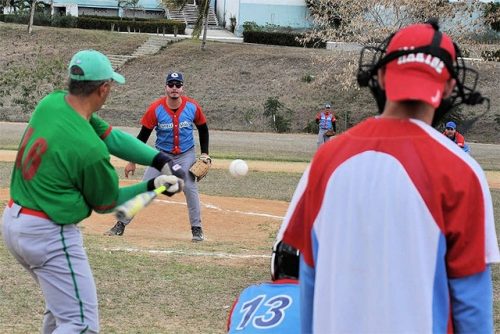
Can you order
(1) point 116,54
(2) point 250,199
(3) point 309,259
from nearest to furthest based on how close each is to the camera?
1. (3) point 309,259
2. (2) point 250,199
3. (1) point 116,54

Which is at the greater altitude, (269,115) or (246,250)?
(246,250)

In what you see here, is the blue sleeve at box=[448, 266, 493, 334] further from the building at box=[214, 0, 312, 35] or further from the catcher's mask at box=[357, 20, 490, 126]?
the building at box=[214, 0, 312, 35]

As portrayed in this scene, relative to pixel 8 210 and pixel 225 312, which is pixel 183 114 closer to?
pixel 225 312

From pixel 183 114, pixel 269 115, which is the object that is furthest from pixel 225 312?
pixel 269 115

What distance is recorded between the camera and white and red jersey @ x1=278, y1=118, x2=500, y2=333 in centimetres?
248

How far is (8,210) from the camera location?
4.60 m

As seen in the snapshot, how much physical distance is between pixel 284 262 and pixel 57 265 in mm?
1392

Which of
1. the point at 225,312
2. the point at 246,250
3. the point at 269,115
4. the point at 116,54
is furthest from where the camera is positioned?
the point at 116,54

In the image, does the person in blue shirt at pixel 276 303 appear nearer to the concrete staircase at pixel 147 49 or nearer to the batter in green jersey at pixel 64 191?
the batter in green jersey at pixel 64 191

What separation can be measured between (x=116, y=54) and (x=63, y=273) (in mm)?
44730

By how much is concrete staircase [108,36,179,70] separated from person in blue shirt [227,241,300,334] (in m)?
43.0

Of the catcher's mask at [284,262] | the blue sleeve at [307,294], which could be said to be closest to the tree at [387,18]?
the catcher's mask at [284,262]

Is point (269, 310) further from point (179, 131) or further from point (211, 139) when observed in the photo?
point (211, 139)

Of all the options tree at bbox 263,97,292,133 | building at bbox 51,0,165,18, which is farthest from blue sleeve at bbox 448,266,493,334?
building at bbox 51,0,165,18
